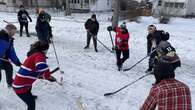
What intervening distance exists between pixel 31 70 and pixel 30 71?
0.03 meters

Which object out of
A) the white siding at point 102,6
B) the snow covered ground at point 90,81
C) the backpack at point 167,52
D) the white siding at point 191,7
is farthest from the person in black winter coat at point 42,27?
the white siding at point 191,7

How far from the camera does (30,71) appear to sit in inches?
229

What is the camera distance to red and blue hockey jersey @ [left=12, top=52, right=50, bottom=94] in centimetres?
572

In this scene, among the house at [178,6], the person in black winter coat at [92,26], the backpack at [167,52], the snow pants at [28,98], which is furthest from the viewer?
the house at [178,6]

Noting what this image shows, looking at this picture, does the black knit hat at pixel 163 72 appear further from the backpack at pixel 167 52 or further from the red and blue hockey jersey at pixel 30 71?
the backpack at pixel 167 52

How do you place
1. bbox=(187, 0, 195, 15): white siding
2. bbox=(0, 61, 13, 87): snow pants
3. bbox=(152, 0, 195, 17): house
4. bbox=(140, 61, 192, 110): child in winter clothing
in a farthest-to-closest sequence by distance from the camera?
bbox=(187, 0, 195, 15): white siding < bbox=(152, 0, 195, 17): house < bbox=(0, 61, 13, 87): snow pants < bbox=(140, 61, 192, 110): child in winter clothing

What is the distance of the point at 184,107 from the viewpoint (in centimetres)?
398

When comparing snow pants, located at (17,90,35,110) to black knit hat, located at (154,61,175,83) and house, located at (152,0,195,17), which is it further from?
house, located at (152,0,195,17)

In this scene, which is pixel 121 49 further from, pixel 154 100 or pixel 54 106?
pixel 154 100

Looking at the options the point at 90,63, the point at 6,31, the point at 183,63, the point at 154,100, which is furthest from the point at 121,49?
the point at 154,100

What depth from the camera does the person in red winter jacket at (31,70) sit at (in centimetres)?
573

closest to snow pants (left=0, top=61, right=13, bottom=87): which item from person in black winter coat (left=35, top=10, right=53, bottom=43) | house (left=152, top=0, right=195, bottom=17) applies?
person in black winter coat (left=35, top=10, right=53, bottom=43)

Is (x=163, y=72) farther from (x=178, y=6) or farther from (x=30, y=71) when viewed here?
(x=178, y=6)

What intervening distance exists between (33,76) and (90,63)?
596cm
